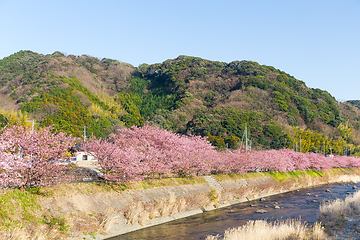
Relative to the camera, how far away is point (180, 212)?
2592 cm

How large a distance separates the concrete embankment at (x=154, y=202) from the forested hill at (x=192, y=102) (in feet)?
168

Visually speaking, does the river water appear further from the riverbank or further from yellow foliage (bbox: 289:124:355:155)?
yellow foliage (bbox: 289:124:355:155)

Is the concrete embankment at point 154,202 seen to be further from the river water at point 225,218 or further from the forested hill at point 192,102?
the forested hill at point 192,102

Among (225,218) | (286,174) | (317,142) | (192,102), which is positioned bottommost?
(286,174)

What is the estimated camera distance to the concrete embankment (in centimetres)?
1916

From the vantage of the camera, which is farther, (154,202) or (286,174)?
(286,174)

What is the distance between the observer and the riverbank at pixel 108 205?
15.8 meters

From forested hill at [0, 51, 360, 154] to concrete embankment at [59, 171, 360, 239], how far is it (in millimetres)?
51110

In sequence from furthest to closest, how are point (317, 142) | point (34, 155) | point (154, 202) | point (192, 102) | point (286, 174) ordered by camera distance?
point (192, 102)
point (317, 142)
point (286, 174)
point (154, 202)
point (34, 155)

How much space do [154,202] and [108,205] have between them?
16.8 ft

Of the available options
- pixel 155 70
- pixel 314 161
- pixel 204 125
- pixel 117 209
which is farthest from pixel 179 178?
pixel 155 70

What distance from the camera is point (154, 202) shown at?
25094 millimetres

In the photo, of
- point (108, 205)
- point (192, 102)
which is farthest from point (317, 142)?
point (108, 205)

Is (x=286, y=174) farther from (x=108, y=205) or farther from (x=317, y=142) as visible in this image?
(x=317, y=142)
